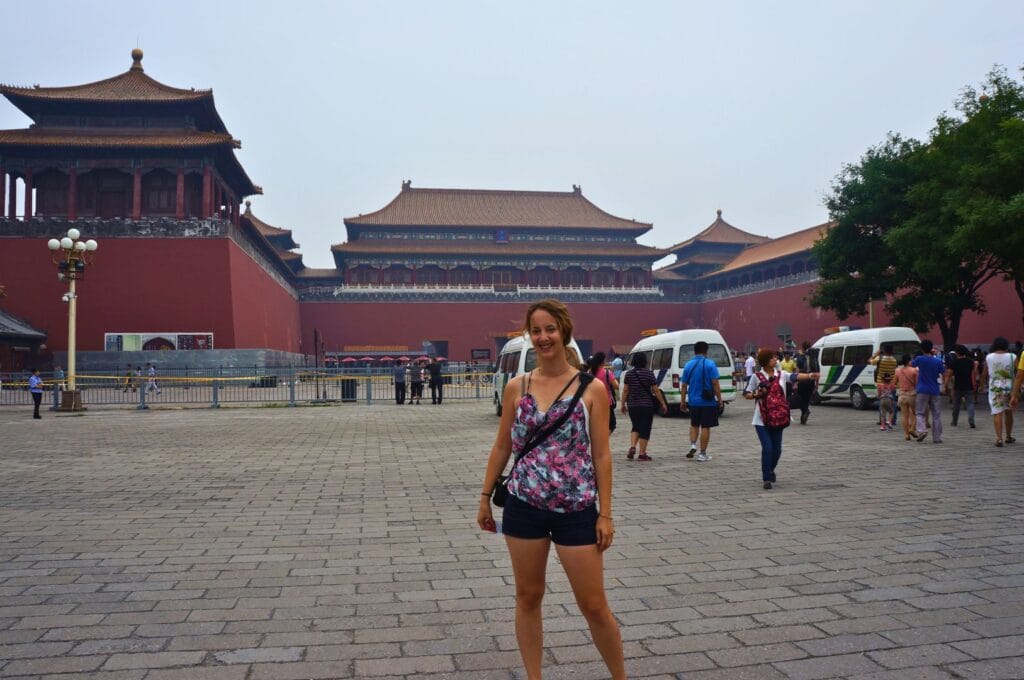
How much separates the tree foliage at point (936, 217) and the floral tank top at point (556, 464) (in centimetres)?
1214

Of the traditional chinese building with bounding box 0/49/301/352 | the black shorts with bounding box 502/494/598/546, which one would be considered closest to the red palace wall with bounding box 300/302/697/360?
the traditional chinese building with bounding box 0/49/301/352

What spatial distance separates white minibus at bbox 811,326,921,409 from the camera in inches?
559

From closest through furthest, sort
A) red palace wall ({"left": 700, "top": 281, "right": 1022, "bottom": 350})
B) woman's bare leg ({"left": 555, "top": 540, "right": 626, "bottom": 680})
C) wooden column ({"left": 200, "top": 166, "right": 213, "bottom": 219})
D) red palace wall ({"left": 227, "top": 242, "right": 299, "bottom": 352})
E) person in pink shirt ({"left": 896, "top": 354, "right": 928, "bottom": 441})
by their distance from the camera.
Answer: woman's bare leg ({"left": 555, "top": 540, "right": 626, "bottom": 680}) → person in pink shirt ({"left": 896, "top": 354, "right": 928, "bottom": 441}) → red palace wall ({"left": 700, "top": 281, "right": 1022, "bottom": 350}) → wooden column ({"left": 200, "top": 166, "right": 213, "bottom": 219}) → red palace wall ({"left": 227, "top": 242, "right": 299, "bottom": 352})

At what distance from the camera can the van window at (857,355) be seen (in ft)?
48.1

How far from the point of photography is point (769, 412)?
6.10 m

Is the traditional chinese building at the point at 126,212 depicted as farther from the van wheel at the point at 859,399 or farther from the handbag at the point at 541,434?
the handbag at the point at 541,434

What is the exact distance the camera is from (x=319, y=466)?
778 centimetres

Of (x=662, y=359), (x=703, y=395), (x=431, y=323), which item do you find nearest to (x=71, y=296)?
(x=662, y=359)

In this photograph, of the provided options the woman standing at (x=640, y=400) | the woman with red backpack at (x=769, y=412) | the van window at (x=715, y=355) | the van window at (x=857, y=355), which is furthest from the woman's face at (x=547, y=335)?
the van window at (x=857, y=355)

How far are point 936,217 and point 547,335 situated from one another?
15.5 metres

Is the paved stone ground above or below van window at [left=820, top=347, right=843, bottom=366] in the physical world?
below

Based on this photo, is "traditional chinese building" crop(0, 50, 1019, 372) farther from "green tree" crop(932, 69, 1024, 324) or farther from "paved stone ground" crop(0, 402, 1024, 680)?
"paved stone ground" crop(0, 402, 1024, 680)

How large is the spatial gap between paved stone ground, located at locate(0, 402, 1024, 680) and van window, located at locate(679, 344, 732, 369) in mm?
6040

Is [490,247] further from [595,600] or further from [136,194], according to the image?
[595,600]
